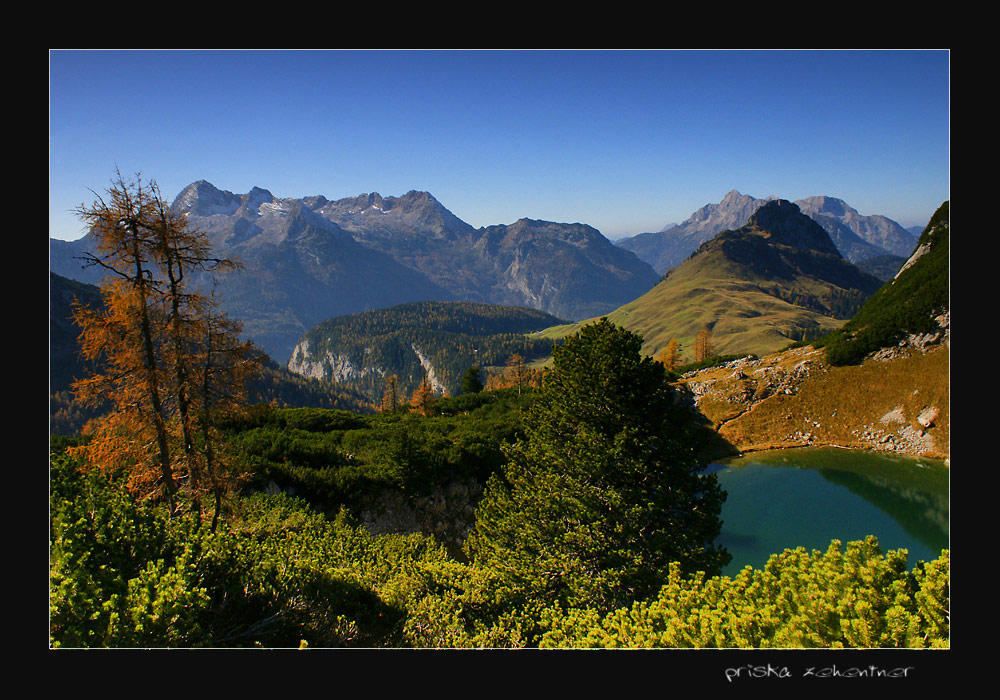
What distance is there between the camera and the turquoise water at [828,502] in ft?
76.8

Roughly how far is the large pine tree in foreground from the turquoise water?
39.3 feet

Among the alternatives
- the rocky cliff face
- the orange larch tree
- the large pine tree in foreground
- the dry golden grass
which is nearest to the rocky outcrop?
the large pine tree in foreground

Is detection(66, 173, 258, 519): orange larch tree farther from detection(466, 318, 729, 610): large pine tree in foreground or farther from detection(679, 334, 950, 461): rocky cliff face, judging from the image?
detection(679, 334, 950, 461): rocky cliff face

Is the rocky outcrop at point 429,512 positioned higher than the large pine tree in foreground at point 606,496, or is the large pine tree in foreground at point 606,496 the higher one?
the large pine tree in foreground at point 606,496

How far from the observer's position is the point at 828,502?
2908cm

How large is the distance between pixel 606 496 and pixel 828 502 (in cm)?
2524

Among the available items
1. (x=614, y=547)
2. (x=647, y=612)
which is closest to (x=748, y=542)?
(x=614, y=547)

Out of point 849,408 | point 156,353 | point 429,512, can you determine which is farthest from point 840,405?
point 156,353

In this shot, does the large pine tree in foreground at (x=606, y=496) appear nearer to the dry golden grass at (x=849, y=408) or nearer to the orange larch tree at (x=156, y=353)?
the orange larch tree at (x=156, y=353)

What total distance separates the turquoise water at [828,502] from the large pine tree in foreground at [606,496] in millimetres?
11980

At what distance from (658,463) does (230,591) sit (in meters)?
9.41

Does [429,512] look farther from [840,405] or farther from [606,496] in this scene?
[840,405]

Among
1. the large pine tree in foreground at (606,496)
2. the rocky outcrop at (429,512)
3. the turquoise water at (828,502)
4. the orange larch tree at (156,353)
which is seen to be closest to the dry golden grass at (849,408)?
the turquoise water at (828,502)
